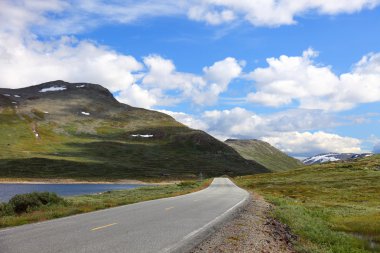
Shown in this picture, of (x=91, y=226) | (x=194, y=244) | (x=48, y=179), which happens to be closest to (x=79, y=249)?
(x=194, y=244)

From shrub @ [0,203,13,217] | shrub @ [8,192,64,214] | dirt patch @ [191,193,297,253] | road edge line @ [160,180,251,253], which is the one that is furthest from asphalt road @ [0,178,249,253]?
shrub @ [8,192,64,214]

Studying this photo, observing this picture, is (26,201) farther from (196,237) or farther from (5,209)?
(196,237)

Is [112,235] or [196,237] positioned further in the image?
[196,237]

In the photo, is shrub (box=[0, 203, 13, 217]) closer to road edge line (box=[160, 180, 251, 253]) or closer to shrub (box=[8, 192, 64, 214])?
shrub (box=[8, 192, 64, 214])

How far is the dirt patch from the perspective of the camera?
54.0 feet

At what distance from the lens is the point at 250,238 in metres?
19.2

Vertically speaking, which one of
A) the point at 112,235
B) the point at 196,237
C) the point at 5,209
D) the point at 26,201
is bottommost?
the point at 196,237

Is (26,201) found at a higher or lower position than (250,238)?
higher

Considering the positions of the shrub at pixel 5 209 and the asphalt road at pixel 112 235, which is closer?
the asphalt road at pixel 112 235

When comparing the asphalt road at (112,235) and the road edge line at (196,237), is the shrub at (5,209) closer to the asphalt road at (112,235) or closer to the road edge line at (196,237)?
the asphalt road at (112,235)

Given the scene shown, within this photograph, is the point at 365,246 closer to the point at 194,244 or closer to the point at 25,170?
the point at 194,244

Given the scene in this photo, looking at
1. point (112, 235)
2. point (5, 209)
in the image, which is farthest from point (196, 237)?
point (5, 209)

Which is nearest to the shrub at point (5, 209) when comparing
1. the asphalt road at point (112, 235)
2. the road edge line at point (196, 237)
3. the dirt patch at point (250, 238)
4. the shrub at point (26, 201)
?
the shrub at point (26, 201)

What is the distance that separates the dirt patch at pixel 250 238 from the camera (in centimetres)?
1647
